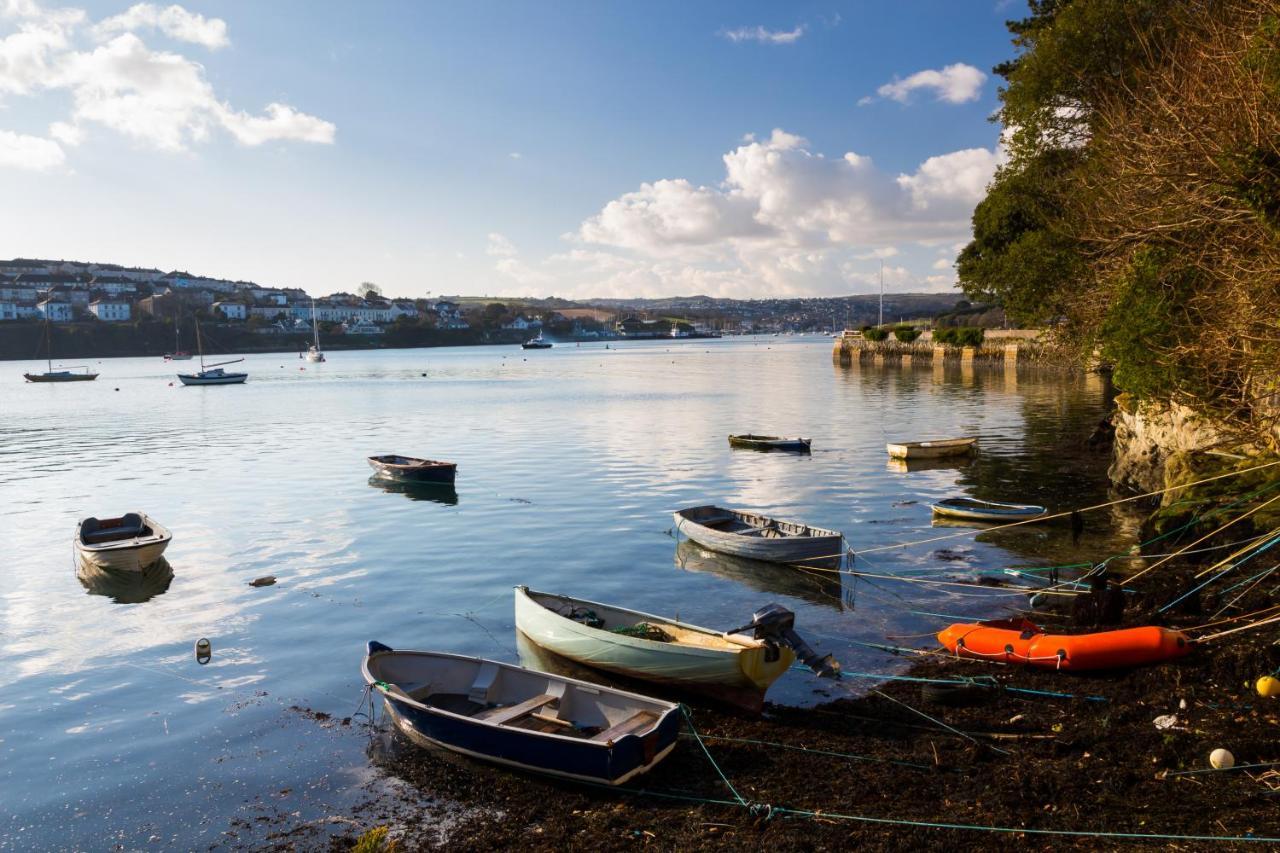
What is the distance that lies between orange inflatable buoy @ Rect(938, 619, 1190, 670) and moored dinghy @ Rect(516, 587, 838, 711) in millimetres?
2839

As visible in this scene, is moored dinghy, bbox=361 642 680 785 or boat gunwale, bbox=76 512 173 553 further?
boat gunwale, bbox=76 512 173 553

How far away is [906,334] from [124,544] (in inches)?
4809

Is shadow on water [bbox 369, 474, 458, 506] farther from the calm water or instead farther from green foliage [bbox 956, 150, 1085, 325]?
green foliage [bbox 956, 150, 1085, 325]

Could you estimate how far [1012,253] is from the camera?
135 feet

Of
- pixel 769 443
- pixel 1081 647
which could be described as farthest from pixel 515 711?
pixel 769 443

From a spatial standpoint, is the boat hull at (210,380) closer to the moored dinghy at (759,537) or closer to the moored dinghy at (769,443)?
the moored dinghy at (769,443)

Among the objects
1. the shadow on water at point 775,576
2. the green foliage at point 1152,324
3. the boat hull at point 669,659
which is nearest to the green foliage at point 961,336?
the green foliage at point 1152,324

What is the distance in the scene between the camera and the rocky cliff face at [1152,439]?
82.9 ft

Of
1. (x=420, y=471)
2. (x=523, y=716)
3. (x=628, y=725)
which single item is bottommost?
(x=523, y=716)

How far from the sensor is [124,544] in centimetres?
2292

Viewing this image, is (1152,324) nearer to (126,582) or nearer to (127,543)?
(127,543)

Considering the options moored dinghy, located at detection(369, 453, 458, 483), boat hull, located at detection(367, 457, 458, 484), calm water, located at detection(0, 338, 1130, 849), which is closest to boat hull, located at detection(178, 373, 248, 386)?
calm water, located at detection(0, 338, 1130, 849)

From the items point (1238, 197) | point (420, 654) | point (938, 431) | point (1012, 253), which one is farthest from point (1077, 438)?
point (420, 654)

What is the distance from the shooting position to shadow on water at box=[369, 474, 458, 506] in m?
34.1
